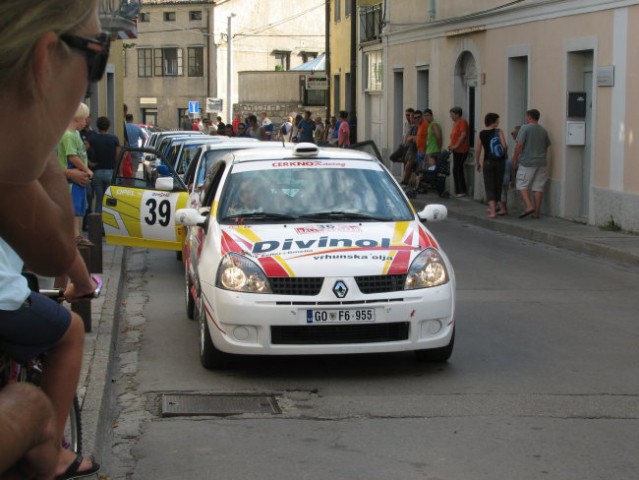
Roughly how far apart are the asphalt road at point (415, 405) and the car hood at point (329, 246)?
78 cm

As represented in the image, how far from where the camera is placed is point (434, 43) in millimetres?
27234

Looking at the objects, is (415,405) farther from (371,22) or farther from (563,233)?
(371,22)

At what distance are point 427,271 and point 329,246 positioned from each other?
2.28ft

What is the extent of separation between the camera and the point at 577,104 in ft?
60.6

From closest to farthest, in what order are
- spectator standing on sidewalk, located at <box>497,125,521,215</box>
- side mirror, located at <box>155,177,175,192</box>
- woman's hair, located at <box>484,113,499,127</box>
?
side mirror, located at <box>155,177,175,192</box> → woman's hair, located at <box>484,113,499,127</box> → spectator standing on sidewalk, located at <box>497,125,521,215</box>

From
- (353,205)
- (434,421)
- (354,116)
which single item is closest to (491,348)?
(353,205)

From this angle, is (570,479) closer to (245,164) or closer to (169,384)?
(169,384)

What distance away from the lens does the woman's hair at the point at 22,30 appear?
5.79ft

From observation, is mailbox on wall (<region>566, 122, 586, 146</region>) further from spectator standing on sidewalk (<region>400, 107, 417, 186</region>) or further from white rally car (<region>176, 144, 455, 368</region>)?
white rally car (<region>176, 144, 455, 368</region>)

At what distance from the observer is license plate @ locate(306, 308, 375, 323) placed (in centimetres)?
745

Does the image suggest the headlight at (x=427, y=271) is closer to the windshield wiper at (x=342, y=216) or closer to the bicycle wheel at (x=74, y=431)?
the windshield wiper at (x=342, y=216)

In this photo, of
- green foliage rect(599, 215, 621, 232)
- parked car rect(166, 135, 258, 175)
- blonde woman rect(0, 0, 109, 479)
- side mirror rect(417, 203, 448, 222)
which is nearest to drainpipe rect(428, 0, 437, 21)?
parked car rect(166, 135, 258, 175)

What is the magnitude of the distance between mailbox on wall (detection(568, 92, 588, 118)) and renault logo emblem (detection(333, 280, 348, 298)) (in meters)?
12.0

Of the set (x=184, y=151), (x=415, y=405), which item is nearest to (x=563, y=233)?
(x=184, y=151)
